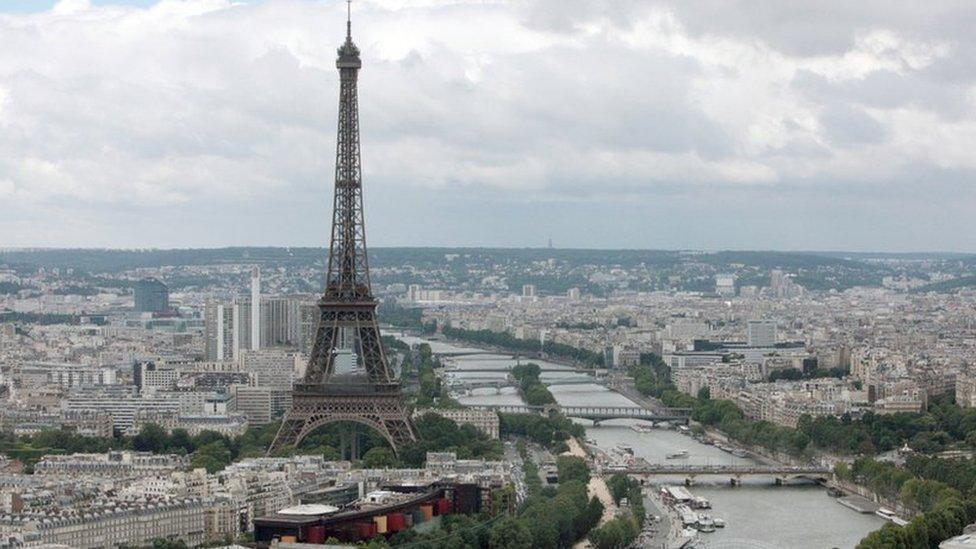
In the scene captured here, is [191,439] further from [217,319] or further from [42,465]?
[217,319]

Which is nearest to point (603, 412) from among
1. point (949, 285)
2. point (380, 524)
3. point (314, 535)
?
point (380, 524)

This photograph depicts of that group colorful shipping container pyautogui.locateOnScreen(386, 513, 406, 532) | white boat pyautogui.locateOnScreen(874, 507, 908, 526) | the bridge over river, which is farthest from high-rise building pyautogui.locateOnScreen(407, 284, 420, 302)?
colorful shipping container pyautogui.locateOnScreen(386, 513, 406, 532)

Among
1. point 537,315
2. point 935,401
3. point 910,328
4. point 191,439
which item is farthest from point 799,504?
point 537,315

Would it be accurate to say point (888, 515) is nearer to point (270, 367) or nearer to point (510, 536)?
point (510, 536)

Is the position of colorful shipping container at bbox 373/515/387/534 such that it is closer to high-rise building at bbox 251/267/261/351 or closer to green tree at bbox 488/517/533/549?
green tree at bbox 488/517/533/549

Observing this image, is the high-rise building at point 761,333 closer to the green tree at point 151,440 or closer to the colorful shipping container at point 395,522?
the green tree at point 151,440

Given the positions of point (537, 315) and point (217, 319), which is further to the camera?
point (537, 315)
